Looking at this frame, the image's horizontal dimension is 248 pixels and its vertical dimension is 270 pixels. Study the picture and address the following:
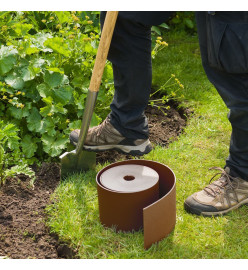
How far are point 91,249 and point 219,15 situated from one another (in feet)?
4.23

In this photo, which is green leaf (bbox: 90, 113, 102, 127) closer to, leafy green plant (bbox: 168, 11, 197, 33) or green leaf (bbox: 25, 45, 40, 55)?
green leaf (bbox: 25, 45, 40, 55)

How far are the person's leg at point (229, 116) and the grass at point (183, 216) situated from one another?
72 mm

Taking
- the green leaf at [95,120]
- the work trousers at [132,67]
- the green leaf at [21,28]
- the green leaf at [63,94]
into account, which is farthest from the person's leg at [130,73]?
the green leaf at [21,28]

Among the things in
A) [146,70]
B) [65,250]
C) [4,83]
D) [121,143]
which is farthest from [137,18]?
[65,250]

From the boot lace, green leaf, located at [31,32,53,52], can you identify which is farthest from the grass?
green leaf, located at [31,32,53,52]

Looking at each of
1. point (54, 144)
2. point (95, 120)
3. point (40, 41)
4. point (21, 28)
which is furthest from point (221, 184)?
point (21, 28)

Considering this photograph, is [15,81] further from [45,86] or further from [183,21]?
[183,21]

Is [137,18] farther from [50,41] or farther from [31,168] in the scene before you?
[31,168]

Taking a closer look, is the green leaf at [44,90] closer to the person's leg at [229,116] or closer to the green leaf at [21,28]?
the green leaf at [21,28]

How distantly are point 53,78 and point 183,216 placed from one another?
1.22 meters

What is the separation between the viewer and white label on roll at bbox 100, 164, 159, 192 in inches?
94.0

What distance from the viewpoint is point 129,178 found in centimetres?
250

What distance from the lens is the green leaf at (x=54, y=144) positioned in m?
2.93

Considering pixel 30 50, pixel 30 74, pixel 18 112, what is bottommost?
pixel 18 112
